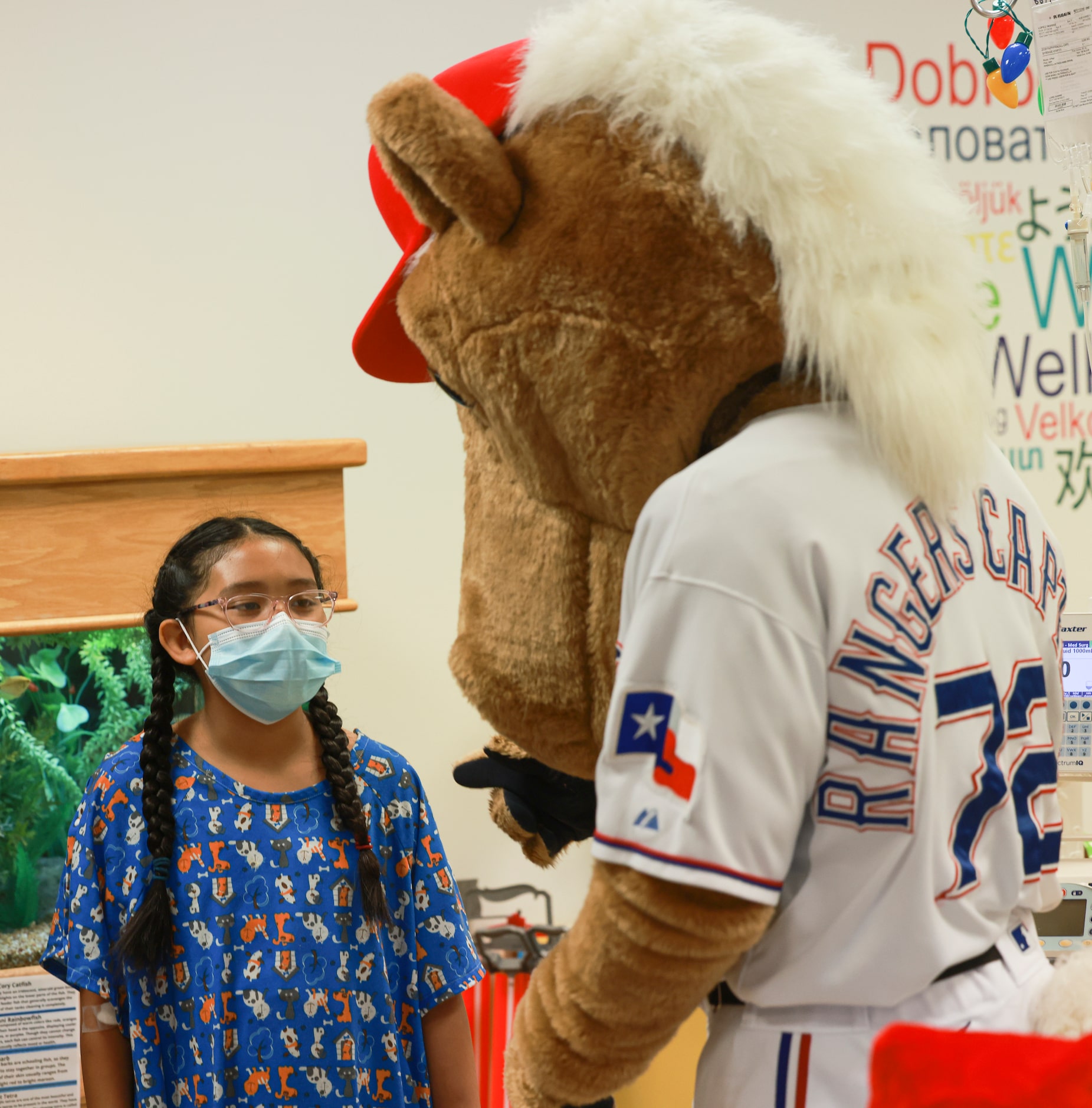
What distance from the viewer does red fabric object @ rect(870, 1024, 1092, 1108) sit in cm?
63

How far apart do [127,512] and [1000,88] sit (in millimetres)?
1646

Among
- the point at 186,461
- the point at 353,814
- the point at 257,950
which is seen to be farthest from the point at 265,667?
the point at 186,461

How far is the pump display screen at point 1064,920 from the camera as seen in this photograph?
1688 millimetres

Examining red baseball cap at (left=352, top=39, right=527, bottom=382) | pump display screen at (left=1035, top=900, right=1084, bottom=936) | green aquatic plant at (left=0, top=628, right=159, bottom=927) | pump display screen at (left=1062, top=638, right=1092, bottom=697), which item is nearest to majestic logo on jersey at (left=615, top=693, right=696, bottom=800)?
red baseball cap at (left=352, top=39, right=527, bottom=382)

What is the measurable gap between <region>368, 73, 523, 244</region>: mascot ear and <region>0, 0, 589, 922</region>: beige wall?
2.01 m

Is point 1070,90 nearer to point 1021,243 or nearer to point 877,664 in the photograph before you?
point 877,664

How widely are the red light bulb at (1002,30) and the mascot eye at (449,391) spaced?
1.30 metres

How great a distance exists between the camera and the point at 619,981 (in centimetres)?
74

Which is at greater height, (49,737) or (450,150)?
(450,150)

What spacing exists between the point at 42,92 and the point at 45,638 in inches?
54.8

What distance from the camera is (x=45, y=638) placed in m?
2.14

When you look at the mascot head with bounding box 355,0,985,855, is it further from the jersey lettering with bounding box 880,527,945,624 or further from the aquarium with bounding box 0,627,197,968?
the aquarium with bounding box 0,627,197,968

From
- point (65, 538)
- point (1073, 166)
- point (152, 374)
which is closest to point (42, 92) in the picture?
point (152, 374)

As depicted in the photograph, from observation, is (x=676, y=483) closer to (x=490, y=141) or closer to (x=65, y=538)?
(x=490, y=141)
